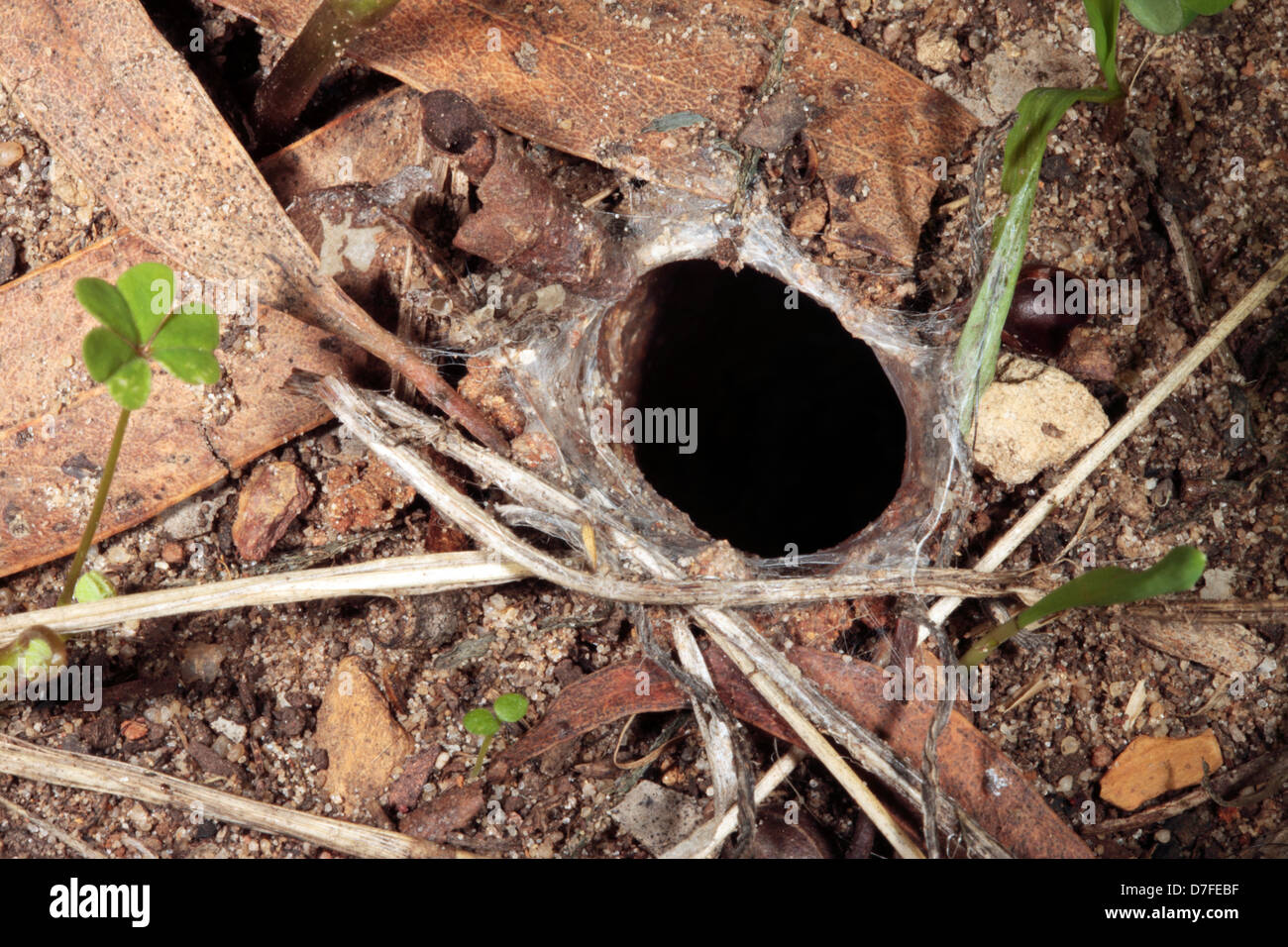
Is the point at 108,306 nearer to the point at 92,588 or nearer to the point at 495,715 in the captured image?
the point at 92,588

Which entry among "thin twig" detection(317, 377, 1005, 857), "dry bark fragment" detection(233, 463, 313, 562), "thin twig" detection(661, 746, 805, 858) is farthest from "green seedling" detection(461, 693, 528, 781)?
"dry bark fragment" detection(233, 463, 313, 562)

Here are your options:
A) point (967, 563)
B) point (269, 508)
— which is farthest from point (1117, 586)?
point (269, 508)

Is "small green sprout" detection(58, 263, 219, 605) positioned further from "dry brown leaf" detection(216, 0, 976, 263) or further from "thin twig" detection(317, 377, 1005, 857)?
"dry brown leaf" detection(216, 0, 976, 263)

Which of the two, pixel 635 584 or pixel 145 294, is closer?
pixel 145 294

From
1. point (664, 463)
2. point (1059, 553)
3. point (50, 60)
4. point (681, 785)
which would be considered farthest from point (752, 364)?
point (50, 60)

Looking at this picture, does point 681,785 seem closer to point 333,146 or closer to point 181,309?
point 181,309

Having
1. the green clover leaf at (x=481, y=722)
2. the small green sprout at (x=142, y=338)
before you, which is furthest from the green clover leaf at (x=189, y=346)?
the green clover leaf at (x=481, y=722)
